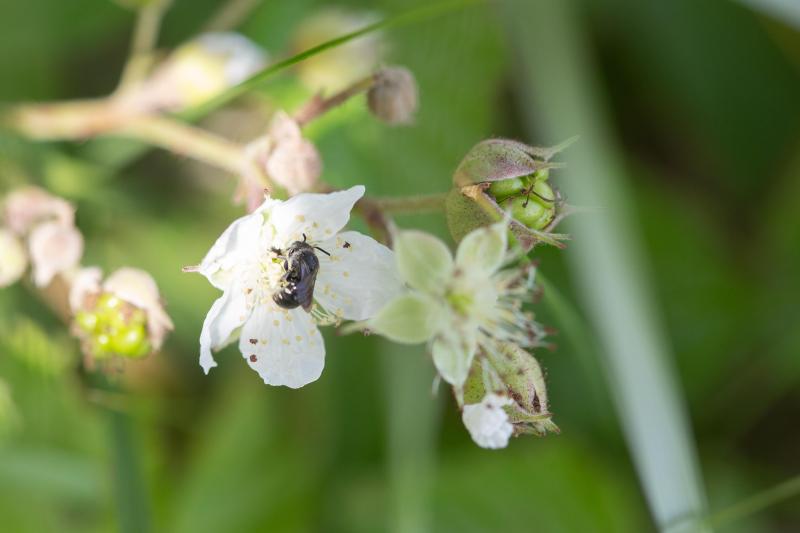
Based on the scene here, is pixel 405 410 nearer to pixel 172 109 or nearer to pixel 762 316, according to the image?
pixel 172 109

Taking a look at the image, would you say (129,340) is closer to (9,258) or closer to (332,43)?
(9,258)

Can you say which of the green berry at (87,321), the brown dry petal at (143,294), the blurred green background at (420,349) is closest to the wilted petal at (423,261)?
the brown dry petal at (143,294)

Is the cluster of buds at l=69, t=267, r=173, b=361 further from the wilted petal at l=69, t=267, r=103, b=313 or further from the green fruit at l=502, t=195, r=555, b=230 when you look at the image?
the green fruit at l=502, t=195, r=555, b=230

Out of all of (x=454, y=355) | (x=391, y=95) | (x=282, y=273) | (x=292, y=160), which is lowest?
(x=454, y=355)

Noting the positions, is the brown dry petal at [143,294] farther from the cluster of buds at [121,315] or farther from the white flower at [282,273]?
the white flower at [282,273]


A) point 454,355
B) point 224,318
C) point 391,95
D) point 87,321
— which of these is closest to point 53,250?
Answer: point 87,321

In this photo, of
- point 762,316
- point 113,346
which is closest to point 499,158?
point 113,346
